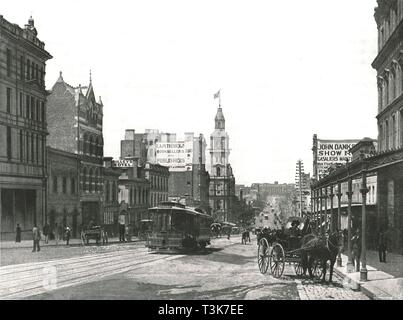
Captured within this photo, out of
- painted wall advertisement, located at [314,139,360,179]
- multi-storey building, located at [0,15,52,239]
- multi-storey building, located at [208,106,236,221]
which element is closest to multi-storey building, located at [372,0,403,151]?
multi-storey building, located at [0,15,52,239]

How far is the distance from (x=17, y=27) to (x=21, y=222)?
11.9 meters

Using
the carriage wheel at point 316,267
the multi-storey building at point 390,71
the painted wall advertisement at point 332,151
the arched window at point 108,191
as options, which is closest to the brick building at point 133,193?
the arched window at point 108,191

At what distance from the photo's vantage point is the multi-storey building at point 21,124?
104ft

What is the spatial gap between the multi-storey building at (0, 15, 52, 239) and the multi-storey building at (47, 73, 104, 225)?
12152 millimetres

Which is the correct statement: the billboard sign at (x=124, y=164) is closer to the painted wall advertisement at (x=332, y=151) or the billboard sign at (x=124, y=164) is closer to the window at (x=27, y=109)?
the painted wall advertisement at (x=332, y=151)

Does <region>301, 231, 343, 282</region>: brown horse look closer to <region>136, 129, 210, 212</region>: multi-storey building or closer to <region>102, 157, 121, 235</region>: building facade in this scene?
<region>102, 157, 121, 235</region>: building facade

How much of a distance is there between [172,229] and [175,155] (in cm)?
6668

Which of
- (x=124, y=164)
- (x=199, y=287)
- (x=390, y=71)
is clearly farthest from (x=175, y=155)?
(x=199, y=287)

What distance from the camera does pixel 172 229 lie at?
96.9 feet

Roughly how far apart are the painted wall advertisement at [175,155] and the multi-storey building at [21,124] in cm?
5187

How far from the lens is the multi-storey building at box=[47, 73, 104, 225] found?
51.1 m

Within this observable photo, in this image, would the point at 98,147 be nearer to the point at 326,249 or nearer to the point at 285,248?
the point at 285,248

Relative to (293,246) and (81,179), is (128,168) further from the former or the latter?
(293,246)
